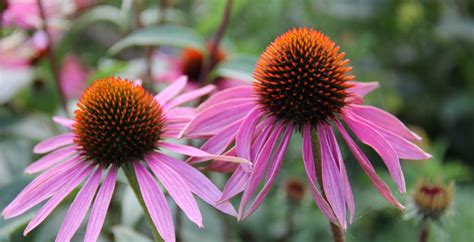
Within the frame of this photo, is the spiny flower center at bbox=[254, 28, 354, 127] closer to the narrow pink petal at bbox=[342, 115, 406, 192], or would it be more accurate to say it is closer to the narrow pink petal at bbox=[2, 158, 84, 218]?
the narrow pink petal at bbox=[342, 115, 406, 192]

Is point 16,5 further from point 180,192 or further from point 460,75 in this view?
point 460,75

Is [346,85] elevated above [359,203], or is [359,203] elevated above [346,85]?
[346,85]

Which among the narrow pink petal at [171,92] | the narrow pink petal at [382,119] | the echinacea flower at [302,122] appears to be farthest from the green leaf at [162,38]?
the narrow pink petal at [382,119]

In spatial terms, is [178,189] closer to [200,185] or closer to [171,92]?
[200,185]

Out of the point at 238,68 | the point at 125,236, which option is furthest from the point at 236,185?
the point at 238,68

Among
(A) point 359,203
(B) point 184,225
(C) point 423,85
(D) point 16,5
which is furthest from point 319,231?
(C) point 423,85

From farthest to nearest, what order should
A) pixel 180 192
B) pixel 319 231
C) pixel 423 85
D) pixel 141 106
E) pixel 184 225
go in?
1. pixel 423 85
2. pixel 319 231
3. pixel 184 225
4. pixel 141 106
5. pixel 180 192

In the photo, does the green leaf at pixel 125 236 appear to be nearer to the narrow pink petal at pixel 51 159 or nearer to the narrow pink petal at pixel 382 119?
the narrow pink petal at pixel 51 159
